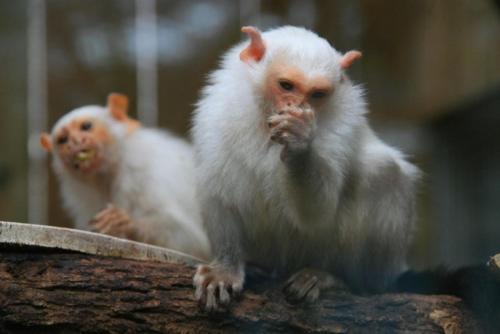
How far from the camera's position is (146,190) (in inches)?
211

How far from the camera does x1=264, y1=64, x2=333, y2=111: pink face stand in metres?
3.44

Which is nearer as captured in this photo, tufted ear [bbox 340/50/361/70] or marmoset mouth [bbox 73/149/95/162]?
tufted ear [bbox 340/50/361/70]

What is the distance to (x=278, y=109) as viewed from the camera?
11.2 feet

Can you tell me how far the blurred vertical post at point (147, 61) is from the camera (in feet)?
24.7

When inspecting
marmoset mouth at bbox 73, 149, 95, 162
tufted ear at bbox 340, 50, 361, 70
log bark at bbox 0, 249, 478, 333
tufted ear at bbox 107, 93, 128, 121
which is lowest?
log bark at bbox 0, 249, 478, 333

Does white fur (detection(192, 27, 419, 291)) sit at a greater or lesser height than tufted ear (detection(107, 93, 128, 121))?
lesser

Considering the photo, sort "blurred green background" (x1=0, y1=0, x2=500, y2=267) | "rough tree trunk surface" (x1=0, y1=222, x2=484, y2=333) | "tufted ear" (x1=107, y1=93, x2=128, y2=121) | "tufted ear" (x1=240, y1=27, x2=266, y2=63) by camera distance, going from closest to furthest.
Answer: "rough tree trunk surface" (x1=0, y1=222, x2=484, y2=333) → "tufted ear" (x1=240, y1=27, x2=266, y2=63) → "tufted ear" (x1=107, y1=93, x2=128, y2=121) → "blurred green background" (x1=0, y1=0, x2=500, y2=267)

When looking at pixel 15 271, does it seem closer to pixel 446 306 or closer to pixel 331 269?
pixel 331 269

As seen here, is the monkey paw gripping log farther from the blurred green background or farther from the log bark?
the blurred green background

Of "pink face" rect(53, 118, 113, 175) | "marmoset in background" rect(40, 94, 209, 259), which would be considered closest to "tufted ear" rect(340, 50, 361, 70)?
"marmoset in background" rect(40, 94, 209, 259)

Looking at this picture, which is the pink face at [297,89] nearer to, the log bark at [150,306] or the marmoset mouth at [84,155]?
the log bark at [150,306]

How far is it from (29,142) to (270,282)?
14.5 feet

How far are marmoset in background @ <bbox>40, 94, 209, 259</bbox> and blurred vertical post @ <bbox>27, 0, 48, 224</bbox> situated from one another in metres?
1.89

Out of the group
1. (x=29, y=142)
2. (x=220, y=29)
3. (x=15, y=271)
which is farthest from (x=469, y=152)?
(x=15, y=271)
